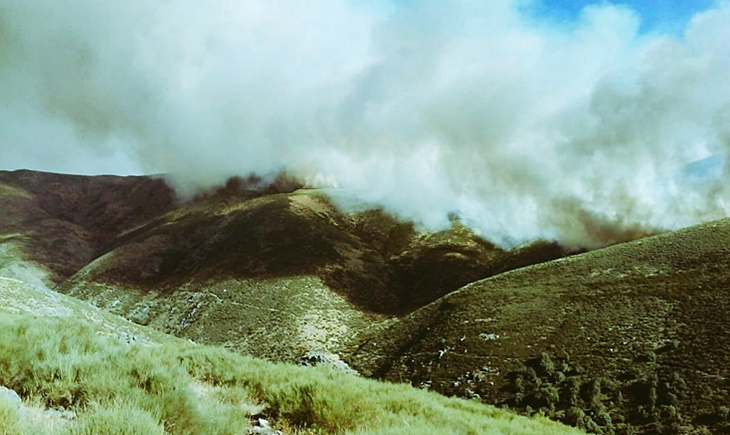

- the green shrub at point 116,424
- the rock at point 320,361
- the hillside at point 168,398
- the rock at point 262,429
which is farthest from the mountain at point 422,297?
the green shrub at point 116,424

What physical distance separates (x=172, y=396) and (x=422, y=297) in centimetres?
10262

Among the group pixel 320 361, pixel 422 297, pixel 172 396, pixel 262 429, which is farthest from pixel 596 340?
pixel 422 297

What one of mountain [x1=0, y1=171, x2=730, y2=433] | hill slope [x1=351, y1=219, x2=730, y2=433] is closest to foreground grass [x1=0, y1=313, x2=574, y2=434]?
mountain [x1=0, y1=171, x2=730, y2=433]

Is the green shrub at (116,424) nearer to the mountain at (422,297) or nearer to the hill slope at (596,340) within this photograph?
the mountain at (422,297)

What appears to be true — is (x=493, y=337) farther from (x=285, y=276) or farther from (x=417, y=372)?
(x=285, y=276)

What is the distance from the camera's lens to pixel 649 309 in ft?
166

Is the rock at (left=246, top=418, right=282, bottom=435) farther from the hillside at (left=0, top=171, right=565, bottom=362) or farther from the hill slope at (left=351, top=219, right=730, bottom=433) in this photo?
the hillside at (left=0, top=171, right=565, bottom=362)

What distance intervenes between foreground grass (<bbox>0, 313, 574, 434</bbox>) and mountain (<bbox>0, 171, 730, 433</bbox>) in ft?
54.9

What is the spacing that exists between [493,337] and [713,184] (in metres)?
95.5

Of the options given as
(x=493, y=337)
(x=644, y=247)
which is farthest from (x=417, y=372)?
(x=644, y=247)

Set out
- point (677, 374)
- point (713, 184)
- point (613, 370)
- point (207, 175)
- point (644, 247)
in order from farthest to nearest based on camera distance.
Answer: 1. point (207, 175)
2. point (713, 184)
3. point (644, 247)
4. point (613, 370)
5. point (677, 374)

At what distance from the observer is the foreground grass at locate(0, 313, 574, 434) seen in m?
5.03

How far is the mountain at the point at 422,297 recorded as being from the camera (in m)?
41.6

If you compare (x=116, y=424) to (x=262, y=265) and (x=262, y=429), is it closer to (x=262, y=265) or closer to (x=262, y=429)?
(x=262, y=429)
